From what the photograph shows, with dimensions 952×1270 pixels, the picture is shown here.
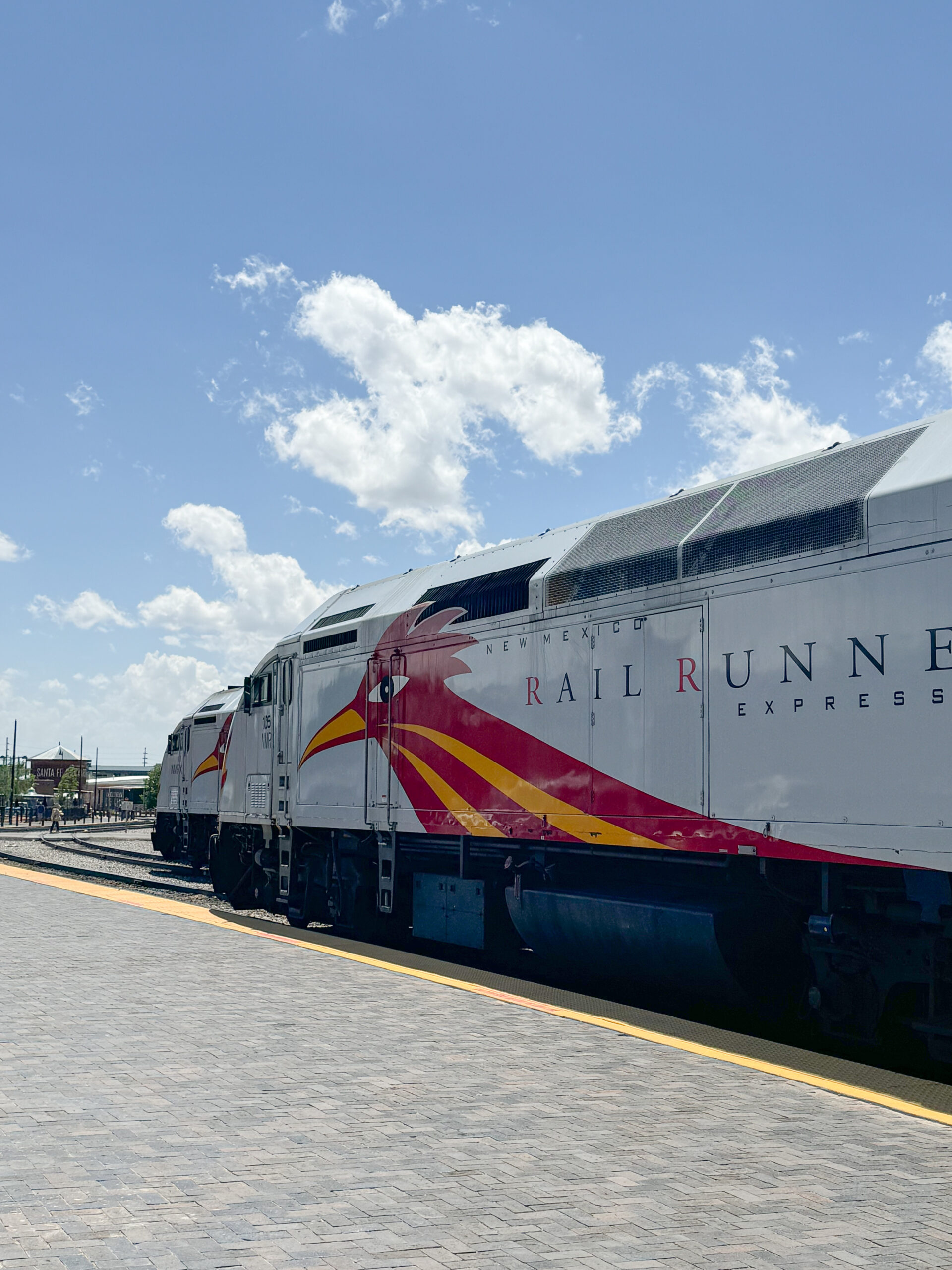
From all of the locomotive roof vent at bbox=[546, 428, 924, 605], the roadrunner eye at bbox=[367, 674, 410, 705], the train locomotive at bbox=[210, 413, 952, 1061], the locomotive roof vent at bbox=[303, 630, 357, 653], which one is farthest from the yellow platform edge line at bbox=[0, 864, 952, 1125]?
the locomotive roof vent at bbox=[303, 630, 357, 653]

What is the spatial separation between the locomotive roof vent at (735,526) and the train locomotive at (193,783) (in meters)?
17.4

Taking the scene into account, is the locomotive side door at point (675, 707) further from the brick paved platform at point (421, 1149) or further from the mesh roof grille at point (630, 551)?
the brick paved platform at point (421, 1149)

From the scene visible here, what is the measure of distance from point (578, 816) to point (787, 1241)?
634 centimetres

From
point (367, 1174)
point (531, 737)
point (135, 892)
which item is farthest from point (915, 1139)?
point (135, 892)

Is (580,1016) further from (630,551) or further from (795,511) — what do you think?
(795,511)

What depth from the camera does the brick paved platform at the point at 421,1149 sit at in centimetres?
442

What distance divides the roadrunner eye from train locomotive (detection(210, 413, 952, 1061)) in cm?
4

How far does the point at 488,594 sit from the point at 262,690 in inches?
271

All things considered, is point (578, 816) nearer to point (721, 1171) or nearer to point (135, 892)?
point (721, 1171)

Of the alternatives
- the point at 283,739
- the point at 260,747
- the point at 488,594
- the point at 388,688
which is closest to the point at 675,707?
the point at 488,594

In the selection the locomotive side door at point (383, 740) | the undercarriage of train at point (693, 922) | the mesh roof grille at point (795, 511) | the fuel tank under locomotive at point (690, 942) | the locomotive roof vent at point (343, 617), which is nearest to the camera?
the undercarriage of train at point (693, 922)

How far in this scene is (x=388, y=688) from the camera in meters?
14.5

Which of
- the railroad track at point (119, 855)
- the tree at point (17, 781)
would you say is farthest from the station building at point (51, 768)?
the railroad track at point (119, 855)

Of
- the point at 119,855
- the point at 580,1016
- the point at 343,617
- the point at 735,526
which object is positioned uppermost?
the point at 343,617
